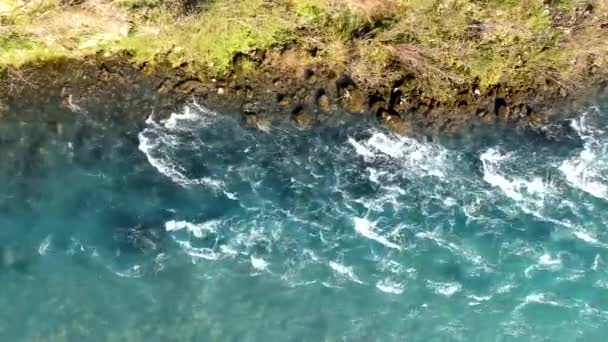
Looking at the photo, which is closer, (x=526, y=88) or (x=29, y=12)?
(x=29, y=12)

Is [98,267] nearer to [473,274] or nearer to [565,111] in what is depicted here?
[473,274]

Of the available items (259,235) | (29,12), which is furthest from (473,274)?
(29,12)

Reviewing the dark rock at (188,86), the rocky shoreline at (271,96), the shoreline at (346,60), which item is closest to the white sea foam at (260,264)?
the rocky shoreline at (271,96)

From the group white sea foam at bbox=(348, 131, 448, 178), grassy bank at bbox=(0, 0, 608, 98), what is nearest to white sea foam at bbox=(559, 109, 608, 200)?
grassy bank at bbox=(0, 0, 608, 98)

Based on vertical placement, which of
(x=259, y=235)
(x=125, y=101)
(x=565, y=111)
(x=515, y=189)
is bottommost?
(x=259, y=235)

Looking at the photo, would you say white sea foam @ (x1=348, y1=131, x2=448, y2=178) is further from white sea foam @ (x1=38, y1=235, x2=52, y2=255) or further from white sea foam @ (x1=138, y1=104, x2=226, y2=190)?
white sea foam @ (x1=38, y1=235, x2=52, y2=255)

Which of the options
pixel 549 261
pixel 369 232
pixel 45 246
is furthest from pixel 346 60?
pixel 45 246
